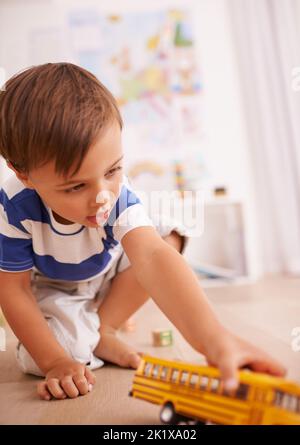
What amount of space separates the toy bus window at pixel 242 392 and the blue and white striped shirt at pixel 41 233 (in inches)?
14.1

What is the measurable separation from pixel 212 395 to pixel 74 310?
0.49 metres

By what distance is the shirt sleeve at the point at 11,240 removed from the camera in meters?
0.86

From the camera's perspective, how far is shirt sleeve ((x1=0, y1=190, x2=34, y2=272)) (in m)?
0.86

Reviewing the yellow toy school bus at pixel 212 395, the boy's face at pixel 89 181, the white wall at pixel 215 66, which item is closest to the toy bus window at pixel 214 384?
the yellow toy school bus at pixel 212 395

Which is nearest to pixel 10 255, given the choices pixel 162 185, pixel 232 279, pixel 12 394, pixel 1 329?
pixel 12 394

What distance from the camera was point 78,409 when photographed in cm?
68

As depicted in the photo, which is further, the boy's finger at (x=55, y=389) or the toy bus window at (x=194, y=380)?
the boy's finger at (x=55, y=389)

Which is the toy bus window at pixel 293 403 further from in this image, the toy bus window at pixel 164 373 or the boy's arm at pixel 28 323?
the boy's arm at pixel 28 323

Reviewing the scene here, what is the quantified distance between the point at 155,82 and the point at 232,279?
3.86 ft

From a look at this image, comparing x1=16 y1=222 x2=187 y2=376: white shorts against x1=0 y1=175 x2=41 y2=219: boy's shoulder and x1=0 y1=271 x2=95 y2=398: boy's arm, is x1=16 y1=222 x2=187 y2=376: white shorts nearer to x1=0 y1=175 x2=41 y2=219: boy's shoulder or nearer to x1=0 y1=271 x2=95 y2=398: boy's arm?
x1=0 y1=271 x2=95 y2=398: boy's arm

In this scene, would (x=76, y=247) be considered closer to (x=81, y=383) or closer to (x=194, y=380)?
(x=81, y=383)
